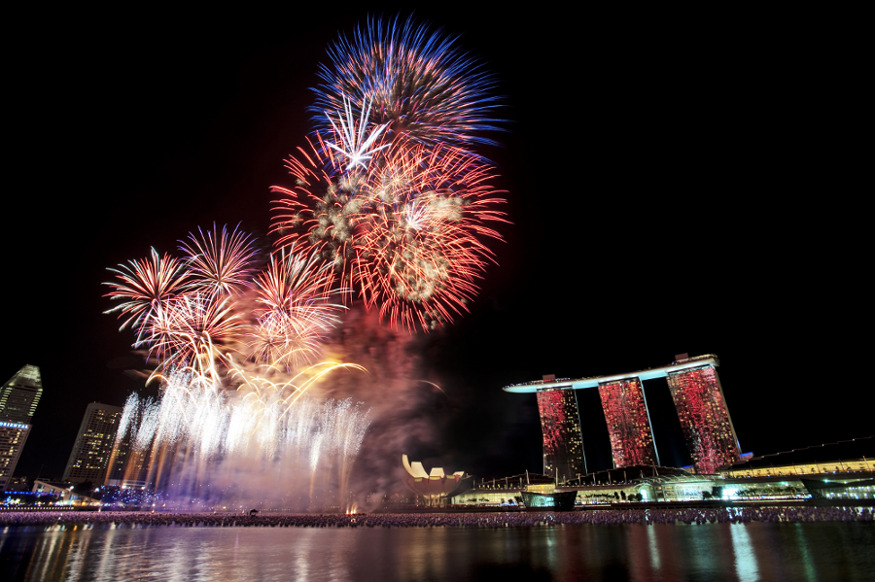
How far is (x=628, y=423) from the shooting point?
100312mm

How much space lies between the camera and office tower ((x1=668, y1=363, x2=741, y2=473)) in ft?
264

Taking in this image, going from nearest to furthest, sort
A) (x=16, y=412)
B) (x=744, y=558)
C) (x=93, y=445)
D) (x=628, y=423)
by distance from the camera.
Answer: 1. (x=744, y=558)
2. (x=628, y=423)
3. (x=16, y=412)
4. (x=93, y=445)

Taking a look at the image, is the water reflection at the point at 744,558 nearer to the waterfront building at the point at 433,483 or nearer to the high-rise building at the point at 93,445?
the waterfront building at the point at 433,483

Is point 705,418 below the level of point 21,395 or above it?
below

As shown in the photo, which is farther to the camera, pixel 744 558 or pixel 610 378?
pixel 610 378

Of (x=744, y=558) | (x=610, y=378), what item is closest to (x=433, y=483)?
(x=610, y=378)

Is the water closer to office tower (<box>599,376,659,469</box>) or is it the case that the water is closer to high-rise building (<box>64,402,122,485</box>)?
office tower (<box>599,376,659,469</box>)

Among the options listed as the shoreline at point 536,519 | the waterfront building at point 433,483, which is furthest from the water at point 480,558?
the waterfront building at point 433,483

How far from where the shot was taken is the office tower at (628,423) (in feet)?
317

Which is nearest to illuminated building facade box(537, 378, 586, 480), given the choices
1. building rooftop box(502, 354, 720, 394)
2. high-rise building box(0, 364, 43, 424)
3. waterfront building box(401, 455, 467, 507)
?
building rooftop box(502, 354, 720, 394)

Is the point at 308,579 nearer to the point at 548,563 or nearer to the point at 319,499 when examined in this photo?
the point at 548,563

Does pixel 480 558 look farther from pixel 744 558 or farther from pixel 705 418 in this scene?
pixel 705 418

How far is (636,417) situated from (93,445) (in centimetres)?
15973

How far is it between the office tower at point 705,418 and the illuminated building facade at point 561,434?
25912mm
